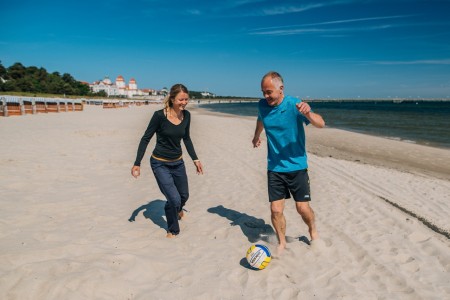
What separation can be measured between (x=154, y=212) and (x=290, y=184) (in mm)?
3048

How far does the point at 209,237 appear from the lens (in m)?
4.94

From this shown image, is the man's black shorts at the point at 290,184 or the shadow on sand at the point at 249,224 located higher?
the man's black shorts at the point at 290,184

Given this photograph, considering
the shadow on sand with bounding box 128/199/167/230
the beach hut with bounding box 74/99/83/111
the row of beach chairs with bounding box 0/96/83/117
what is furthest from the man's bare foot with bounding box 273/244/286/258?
the beach hut with bounding box 74/99/83/111

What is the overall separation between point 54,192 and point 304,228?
5.18 metres

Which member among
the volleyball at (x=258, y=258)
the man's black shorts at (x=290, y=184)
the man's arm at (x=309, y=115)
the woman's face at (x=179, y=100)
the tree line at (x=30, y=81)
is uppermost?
the tree line at (x=30, y=81)

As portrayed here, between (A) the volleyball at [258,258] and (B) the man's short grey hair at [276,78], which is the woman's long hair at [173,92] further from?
(A) the volleyball at [258,258]

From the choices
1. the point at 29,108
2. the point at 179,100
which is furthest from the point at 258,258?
the point at 29,108

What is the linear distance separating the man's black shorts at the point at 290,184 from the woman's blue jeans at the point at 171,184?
145cm

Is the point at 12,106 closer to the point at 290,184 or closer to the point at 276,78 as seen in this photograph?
the point at 276,78

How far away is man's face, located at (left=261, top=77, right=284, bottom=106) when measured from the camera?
12.6ft

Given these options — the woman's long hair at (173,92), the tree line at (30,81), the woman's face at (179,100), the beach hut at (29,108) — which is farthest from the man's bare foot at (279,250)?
the tree line at (30,81)

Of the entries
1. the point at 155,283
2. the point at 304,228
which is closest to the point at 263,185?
the point at 304,228

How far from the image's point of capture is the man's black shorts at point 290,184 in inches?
161

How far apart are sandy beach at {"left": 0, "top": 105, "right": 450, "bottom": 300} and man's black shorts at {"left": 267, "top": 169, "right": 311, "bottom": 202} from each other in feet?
2.87
